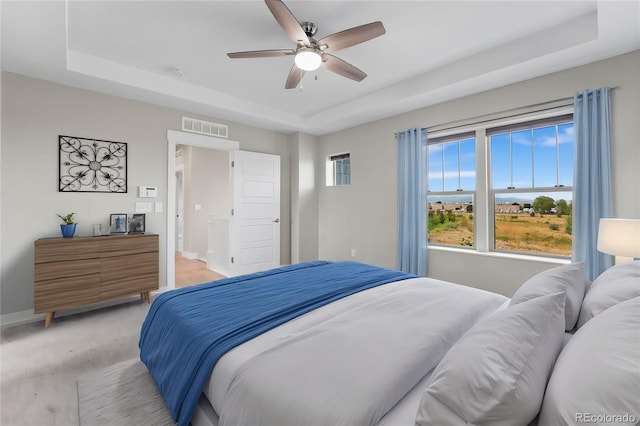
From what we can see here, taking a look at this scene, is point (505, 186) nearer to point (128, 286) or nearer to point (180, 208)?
point (128, 286)

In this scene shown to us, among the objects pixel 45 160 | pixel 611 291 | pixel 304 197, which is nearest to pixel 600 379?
pixel 611 291

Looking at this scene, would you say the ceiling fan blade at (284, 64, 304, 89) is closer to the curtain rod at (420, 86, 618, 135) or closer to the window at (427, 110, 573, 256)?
the curtain rod at (420, 86, 618, 135)

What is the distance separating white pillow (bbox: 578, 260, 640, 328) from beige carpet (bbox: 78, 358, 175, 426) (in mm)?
2177

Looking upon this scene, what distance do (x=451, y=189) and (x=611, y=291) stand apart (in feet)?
9.33

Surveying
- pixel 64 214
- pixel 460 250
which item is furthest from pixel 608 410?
pixel 64 214

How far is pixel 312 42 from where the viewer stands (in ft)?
7.64

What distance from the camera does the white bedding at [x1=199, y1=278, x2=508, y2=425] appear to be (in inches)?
35.0

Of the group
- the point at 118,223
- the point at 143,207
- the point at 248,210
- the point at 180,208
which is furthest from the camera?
the point at 180,208

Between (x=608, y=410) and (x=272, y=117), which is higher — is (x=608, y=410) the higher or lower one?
the lower one

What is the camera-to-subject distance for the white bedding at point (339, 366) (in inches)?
35.0

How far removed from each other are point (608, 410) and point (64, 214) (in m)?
4.46

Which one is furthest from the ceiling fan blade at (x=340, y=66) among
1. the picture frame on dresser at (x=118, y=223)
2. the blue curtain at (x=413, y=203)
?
the picture frame on dresser at (x=118, y=223)

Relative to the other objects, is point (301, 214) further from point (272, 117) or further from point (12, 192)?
point (12, 192)

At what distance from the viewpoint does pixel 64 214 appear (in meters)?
3.27
